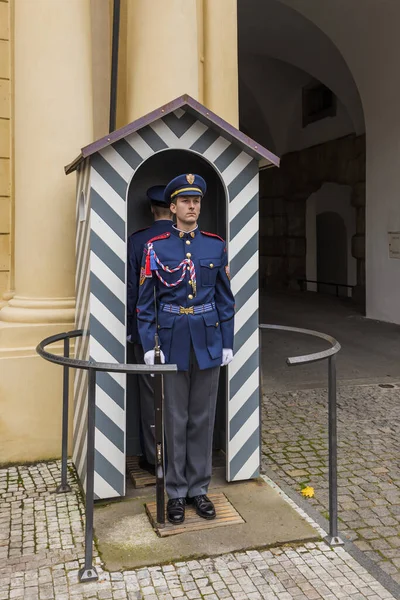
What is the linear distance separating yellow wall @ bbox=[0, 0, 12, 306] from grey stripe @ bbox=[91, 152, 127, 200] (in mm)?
1581

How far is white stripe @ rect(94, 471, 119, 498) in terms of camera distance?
3715 mm

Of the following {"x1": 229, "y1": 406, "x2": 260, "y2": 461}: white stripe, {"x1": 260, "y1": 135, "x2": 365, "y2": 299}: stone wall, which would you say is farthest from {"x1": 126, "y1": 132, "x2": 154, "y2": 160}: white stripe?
{"x1": 260, "y1": 135, "x2": 365, "y2": 299}: stone wall

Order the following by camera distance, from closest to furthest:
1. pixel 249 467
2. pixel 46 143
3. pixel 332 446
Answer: pixel 332 446 < pixel 249 467 < pixel 46 143

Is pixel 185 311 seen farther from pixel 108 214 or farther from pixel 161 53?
pixel 161 53

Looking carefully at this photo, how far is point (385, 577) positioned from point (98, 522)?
1462 millimetres

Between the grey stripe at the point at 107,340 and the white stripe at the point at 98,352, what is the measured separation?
16 millimetres

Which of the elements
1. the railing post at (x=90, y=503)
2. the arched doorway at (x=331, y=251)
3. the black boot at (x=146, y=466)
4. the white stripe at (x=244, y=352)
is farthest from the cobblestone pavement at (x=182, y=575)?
the arched doorway at (x=331, y=251)

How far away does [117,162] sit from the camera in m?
3.65

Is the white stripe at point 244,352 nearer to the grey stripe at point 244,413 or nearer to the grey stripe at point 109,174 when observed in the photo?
the grey stripe at point 244,413

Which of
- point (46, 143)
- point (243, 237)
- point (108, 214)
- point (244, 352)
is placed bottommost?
point (244, 352)

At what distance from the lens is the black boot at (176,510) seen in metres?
3.42

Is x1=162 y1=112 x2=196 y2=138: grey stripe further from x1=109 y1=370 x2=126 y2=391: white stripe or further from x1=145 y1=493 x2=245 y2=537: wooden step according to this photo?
x1=145 y1=493 x2=245 y2=537: wooden step

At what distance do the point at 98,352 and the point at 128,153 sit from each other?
3.66ft

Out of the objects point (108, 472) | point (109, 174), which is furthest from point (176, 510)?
point (109, 174)
